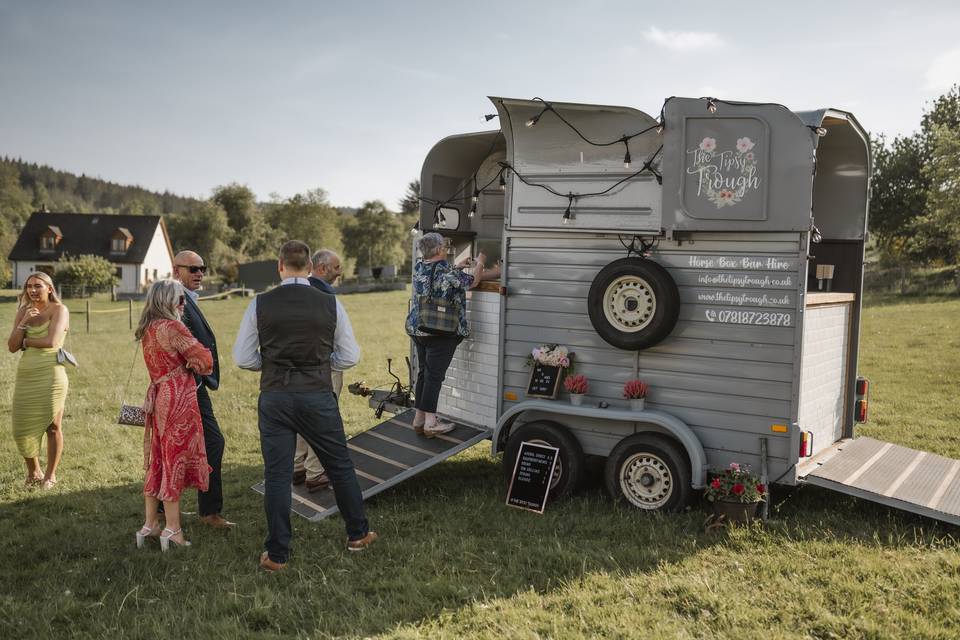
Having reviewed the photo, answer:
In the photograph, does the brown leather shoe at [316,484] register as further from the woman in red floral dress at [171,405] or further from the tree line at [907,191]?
the tree line at [907,191]

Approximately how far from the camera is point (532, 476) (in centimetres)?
635

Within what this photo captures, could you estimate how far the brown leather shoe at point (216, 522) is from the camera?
6.04 metres

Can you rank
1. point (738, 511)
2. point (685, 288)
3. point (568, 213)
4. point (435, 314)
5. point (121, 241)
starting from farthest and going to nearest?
point (121, 241), point (435, 314), point (568, 213), point (685, 288), point (738, 511)

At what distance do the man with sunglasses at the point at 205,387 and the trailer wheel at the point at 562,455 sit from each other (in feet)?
7.92

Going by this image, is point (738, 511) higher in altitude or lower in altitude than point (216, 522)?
higher

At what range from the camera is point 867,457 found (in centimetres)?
664

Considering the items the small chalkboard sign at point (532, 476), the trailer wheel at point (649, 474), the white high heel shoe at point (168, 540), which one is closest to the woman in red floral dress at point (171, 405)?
the white high heel shoe at point (168, 540)

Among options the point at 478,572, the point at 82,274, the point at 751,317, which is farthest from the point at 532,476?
the point at 82,274

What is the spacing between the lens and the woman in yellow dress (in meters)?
7.10

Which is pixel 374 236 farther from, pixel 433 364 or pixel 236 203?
pixel 433 364

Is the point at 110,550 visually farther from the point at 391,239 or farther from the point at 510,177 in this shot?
the point at 391,239

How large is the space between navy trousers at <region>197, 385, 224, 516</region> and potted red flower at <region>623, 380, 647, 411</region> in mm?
3178

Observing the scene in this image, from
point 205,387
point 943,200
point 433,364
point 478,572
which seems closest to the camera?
point 478,572

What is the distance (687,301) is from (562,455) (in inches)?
64.1
